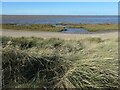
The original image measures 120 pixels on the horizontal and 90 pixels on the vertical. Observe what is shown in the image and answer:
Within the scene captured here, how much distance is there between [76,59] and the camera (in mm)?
5895

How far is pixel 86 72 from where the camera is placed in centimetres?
543

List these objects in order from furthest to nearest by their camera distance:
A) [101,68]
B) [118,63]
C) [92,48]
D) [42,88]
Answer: [92,48], [118,63], [101,68], [42,88]

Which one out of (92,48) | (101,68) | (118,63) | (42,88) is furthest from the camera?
(92,48)

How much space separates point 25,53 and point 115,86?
1.75 m

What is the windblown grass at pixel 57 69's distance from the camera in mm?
5320

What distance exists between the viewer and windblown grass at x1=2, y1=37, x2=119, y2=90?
209 inches

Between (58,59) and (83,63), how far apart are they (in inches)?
20.0

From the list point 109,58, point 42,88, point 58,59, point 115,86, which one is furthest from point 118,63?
point 42,88

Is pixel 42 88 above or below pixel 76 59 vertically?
below

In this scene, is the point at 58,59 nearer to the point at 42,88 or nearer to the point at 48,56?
the point at 48,56

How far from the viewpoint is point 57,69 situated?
5.62m

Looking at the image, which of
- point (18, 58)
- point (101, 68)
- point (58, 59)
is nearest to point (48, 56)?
point (58, 59)

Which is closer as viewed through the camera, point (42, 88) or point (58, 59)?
point (42, 88)

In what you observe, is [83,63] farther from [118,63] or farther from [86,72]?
[118,63]
